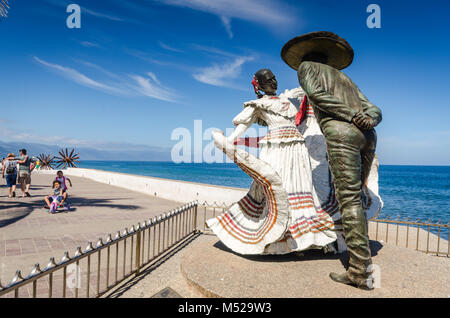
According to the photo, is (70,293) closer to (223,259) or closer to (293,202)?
(223,259)

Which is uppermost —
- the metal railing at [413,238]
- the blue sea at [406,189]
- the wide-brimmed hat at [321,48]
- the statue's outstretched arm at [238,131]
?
the wide-brimmed hat at [321,48]

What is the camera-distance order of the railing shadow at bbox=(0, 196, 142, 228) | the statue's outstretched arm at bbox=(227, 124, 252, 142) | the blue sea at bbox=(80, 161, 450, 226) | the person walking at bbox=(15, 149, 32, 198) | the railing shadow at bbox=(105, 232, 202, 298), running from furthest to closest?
1. the blue sea at bbox=(80, 161, 450, 226)
2. the person walking at bbox=(15, 149, 32, 198)
3. the railing shadow at bbox=(0, 196, 142, 228)
4. the statue's outstretched arm at bbox=(227, 124, 252, 142)
5. the railing shadow at bbox=(105, 232, 202, 298)

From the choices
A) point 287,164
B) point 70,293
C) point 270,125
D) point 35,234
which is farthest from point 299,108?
point 35,234

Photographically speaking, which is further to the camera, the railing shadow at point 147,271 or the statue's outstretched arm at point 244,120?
the statue's outstretched arm at point 244,120

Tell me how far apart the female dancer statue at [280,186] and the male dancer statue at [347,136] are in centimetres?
62

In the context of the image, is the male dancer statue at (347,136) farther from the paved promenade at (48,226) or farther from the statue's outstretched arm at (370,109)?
the paved promenade at (48,226)

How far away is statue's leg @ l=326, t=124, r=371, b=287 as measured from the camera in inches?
116

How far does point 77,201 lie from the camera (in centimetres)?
1162

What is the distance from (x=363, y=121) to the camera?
2957mm

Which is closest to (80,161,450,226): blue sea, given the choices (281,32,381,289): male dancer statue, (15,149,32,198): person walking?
(281,32,381,289): male dancer statue

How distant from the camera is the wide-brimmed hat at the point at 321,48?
334 centimetres

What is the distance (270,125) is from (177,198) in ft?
32.9

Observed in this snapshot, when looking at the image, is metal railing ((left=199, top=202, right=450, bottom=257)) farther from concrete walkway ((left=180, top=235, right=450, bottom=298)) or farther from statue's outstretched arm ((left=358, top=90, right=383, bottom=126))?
statue's outstretched arm ((left=358, top=90, right=383, bottom=126))

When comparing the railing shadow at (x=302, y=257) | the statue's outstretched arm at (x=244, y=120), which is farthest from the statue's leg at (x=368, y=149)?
the statue's outstretched arm at (x=244, y=120)
